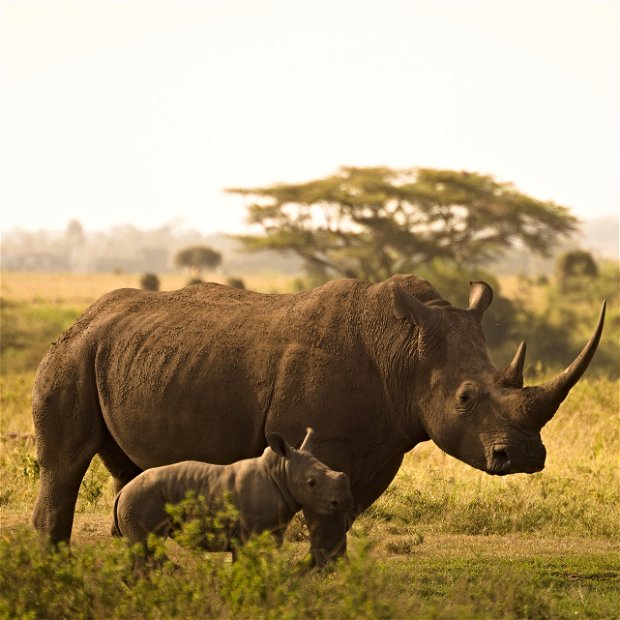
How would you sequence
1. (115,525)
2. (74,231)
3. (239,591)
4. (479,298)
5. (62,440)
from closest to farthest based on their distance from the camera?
(239,591) → (115,525) → (479,298) → (62,440) → (74,231)

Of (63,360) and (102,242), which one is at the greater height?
(63,360)

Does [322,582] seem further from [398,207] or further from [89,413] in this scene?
[398,207]

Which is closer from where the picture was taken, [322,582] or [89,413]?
[322,582]

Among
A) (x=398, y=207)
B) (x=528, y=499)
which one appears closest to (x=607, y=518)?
(x=528, y=499)

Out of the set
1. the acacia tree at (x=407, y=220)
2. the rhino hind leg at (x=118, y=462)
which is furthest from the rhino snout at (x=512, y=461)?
the acacia tree at (x=407, y=220)

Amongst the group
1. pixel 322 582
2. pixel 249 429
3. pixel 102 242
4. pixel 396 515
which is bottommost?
pixel 102 242

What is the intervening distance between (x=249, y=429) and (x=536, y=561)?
2545mm

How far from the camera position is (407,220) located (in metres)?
40.2

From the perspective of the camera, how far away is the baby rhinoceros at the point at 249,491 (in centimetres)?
721

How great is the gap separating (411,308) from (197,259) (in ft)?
172

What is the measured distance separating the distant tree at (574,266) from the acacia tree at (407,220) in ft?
13.3

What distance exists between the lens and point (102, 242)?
192 meters

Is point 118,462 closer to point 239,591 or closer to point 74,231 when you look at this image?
point 239,591

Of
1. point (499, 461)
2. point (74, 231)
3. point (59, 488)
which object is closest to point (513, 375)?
point (499, 461)
